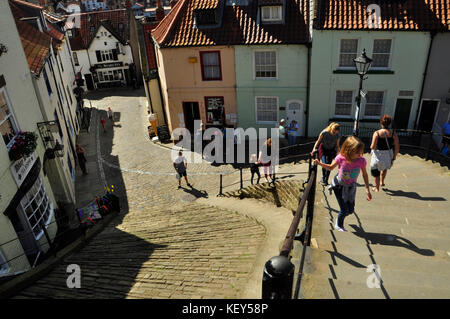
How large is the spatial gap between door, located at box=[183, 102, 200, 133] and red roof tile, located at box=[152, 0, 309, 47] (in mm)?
4038

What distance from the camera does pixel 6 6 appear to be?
12.6 m

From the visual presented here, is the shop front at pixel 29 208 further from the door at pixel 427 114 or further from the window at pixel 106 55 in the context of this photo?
the window at pixel 106 55

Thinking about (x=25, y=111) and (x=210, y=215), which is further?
(x=25, y=111)

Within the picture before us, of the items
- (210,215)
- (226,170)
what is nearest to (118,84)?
(226,170)

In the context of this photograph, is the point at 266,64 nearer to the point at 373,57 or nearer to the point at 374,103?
the point at 373,57

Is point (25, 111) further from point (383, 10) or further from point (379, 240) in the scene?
point (383, 10)

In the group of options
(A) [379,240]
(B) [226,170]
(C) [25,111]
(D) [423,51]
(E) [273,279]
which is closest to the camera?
(E) [273,279]

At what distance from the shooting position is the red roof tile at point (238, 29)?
1948 cm

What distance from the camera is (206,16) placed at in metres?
20.8

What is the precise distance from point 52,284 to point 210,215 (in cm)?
501

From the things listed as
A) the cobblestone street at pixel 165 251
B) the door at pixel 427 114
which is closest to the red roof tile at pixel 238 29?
the door at pixel 427 114

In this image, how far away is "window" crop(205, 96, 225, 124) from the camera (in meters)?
22.4

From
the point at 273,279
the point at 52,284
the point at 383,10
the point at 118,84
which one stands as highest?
the point at 383,10
